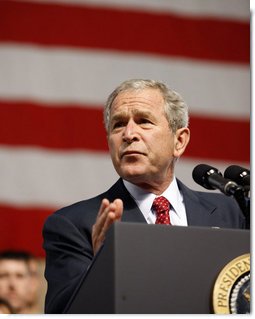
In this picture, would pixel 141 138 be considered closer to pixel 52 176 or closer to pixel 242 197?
pixel 242 197

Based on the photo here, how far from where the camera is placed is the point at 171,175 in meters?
2.72

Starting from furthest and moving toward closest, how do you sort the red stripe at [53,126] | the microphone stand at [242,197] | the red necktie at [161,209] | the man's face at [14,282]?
the red stripe at [53,126]
the man's face at [14,282]
the red necktie at [161,209]
the microphone stand at [242,197]

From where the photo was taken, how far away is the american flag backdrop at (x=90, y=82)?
178 inches

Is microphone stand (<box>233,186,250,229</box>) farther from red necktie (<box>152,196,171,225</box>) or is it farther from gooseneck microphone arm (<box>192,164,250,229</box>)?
red necktie (<box>152,196,171,225</box>)

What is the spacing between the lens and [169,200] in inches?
103

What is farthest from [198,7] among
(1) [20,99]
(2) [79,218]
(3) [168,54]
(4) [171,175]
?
(2) [79,218]

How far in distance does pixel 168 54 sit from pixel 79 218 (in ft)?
7.95

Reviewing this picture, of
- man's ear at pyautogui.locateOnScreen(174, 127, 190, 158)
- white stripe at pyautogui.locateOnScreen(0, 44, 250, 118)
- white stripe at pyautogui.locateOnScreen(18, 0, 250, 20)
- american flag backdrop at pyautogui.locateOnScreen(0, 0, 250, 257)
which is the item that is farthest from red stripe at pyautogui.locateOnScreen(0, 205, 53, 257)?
man's ear at pyautogui.locateOnScreen(174, 127, 190, 158)

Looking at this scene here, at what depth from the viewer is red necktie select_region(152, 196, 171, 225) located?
8.36 feet

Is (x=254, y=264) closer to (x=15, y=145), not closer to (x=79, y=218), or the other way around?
(x=79, y=218)

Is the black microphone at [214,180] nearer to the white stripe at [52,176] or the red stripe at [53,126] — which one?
the white stripe at [52,176]

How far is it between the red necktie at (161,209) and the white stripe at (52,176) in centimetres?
179

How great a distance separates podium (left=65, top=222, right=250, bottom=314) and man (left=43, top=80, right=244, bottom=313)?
1.46ft

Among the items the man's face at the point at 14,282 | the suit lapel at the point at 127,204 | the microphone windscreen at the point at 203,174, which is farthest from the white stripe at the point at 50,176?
the microphone windscreen at the point at 203,174
